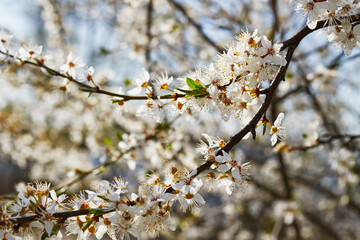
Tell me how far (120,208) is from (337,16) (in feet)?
3.49

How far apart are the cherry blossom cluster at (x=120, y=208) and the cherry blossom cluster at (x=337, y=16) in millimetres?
588

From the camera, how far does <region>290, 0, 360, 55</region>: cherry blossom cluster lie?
1069 millimetres

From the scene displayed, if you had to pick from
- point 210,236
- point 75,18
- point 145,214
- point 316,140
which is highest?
point 75,18

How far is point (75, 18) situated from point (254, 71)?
226 inches

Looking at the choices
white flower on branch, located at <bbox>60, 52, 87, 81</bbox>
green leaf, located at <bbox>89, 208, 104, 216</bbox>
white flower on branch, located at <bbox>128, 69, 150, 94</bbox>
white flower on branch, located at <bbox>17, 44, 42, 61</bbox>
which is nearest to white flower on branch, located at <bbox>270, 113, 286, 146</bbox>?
white flower on branch, located at <bbox>128, 69, 150, 94</bbox>

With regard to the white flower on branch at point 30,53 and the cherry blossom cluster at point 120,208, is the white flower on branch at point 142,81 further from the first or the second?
the white flower on branch at point 30,53

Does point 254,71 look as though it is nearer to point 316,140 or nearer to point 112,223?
point 112,223

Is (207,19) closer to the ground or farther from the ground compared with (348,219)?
farther from the ground

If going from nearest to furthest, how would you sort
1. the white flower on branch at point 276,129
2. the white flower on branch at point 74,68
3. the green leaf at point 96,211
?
the green leaf at point 96,211
the white flower on branch at point 276,129
the white flower on branch at point 74,68

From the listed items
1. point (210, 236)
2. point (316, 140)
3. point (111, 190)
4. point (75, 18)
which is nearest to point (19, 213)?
point (111, 190)

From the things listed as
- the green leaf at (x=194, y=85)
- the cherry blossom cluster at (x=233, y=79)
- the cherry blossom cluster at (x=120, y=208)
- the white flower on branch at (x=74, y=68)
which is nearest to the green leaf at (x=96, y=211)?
the cherry blossom cluster at (x=120, y=208)

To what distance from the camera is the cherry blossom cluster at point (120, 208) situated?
1046 millimetres

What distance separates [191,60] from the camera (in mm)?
4371

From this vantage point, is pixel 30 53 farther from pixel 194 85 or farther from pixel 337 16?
pixel 337 16
